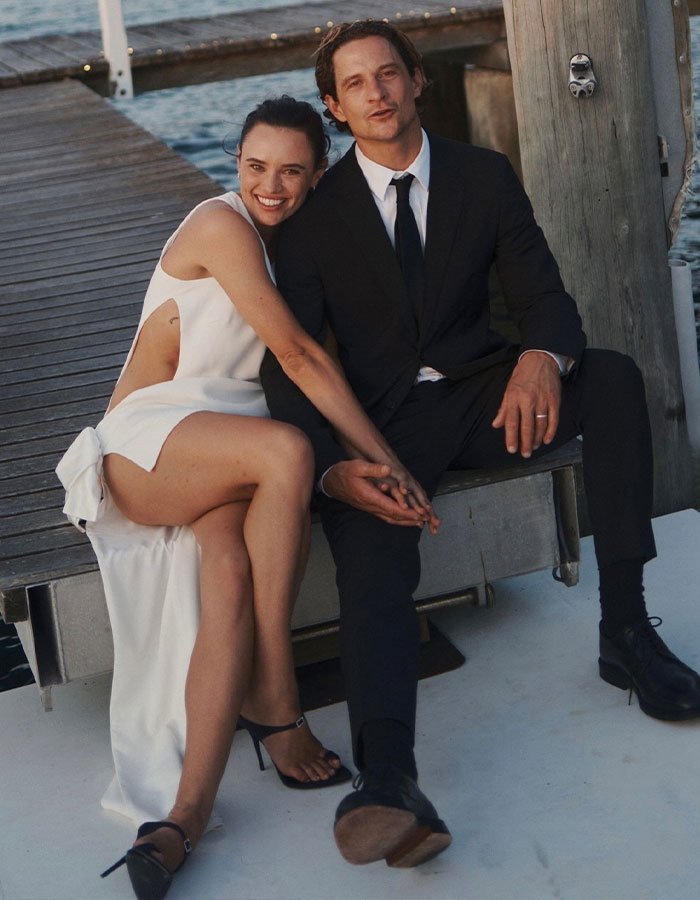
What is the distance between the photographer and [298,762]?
2.64 meters

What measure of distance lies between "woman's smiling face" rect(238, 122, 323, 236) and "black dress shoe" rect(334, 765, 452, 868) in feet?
4.34

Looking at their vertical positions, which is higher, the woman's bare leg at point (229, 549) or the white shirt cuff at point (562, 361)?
the white shirt cuff at point (562, 361)

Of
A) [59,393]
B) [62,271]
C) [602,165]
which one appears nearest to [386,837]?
[59,393]

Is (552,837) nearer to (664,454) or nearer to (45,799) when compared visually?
(45,799)

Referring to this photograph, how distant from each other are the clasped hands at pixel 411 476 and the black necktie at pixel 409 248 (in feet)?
0.95

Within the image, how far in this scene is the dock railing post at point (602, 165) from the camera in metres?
3.65

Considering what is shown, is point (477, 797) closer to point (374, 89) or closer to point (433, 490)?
point (433, 490)

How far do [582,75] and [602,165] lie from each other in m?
0.26

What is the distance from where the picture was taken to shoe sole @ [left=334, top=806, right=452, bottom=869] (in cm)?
217

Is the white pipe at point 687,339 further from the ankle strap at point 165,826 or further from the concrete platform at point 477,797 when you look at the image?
the ankle strap at point 165,826

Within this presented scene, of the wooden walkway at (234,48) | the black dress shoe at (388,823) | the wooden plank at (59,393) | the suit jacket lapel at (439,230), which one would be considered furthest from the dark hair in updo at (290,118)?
the wooden walkway at (234,48)

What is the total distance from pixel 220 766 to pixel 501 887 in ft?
1.90

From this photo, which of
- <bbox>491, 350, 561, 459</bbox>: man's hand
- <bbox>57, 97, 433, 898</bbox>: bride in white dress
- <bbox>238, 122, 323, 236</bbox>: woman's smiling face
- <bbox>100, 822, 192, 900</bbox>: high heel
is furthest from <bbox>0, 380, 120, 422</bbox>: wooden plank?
<bbox>100, 822, 192, 900</bbox>: high heel

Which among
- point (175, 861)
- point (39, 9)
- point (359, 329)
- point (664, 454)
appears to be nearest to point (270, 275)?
point (359, 329)
